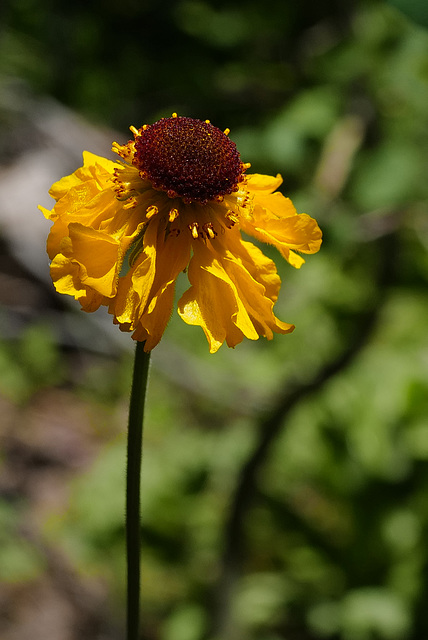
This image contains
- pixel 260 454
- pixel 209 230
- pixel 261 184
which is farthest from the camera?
pixel 260 454

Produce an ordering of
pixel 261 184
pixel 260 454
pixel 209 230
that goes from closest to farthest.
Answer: pixel 209 230, pixel 261 184, pixel 260 454

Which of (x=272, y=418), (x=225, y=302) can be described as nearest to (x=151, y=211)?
(x=225, y=302)

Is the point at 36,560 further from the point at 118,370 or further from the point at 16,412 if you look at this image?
the point at 118,370

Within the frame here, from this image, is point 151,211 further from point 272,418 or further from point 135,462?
point 272,418

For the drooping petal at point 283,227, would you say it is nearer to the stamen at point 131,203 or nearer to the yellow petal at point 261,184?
the yellow petal at point 261,184

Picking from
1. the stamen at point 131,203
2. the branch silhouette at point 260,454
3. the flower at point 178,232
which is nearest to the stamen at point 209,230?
the flower at point 178,232
